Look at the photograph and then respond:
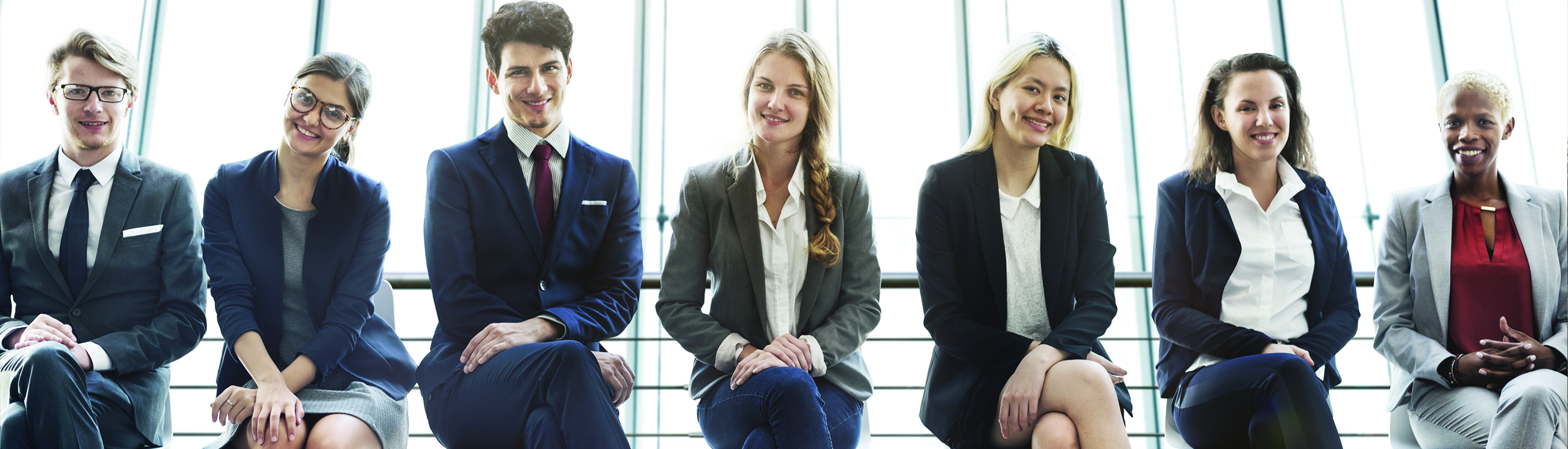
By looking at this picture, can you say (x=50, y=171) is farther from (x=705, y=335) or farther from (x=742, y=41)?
(x=742, y=41)

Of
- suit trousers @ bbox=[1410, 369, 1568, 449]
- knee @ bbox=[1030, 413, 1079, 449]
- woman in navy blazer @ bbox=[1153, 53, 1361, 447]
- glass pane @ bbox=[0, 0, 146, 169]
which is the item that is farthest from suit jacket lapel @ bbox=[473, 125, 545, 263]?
glass pane @ bbox=[0, 0, 146, 169]

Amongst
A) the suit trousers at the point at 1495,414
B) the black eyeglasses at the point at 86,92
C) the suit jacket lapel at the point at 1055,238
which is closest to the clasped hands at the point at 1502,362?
the suit trousers at the point at 1495,414

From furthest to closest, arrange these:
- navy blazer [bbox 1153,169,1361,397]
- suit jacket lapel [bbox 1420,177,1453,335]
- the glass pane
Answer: the glass pane
suit jacket lapel [bbox 1420,177,1453,335]
navy blazer [bbox 1153,169,1361,397]

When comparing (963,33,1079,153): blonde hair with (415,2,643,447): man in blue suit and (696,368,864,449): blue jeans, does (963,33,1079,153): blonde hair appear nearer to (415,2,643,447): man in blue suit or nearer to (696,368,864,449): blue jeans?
(696,368,864,449): blue jeans

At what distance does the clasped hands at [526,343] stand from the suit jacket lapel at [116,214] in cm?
98

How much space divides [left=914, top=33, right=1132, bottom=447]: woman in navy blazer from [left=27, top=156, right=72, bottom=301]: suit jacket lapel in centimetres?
208

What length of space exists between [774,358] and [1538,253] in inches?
78.8

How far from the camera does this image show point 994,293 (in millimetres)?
1904

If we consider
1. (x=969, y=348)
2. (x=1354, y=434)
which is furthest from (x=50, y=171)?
(x=1354, y=434)

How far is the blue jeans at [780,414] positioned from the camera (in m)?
1.48

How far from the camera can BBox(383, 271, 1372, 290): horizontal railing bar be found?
2.43m

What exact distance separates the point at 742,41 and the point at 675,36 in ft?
1.24

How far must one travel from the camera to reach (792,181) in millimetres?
1962

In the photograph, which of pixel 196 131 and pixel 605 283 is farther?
pixel 196 131
